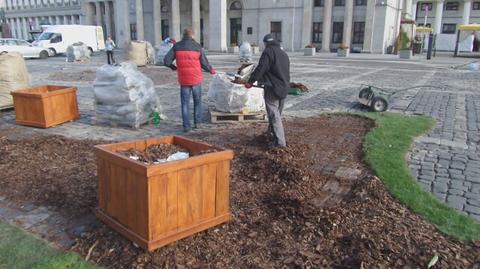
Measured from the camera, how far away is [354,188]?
4.87 metres

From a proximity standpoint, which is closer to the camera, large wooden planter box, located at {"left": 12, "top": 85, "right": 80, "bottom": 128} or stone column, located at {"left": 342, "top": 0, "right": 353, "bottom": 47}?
large wooden planter box, located at {"left": 12, "top": 85, "right": 80, "bottom": 128}

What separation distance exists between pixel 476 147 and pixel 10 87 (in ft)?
33.4

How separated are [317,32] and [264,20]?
637 cm

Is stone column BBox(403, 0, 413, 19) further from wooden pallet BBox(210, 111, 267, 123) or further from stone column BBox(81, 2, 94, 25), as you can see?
wooden pallet BBox(210, 111, 267, 123)

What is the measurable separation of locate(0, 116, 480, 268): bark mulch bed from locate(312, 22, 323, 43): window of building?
41.0 metres

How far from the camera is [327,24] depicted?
43.7 meters

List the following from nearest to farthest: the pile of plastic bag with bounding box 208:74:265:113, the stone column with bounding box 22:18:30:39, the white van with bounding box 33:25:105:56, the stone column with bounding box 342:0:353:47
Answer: the pile of plastic bag with bounding box 208:74:265:113 → the white van with bounding box 33:25:105:56 → the stone column with bounding box 342:0:353:47 → the stone column with bounding box 22:18:30:39

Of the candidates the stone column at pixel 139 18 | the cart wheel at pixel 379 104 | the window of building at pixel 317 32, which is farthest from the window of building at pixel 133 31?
the cart wheel at pixel 379 104

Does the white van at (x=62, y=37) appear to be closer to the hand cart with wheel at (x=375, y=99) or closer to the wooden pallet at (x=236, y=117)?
the wooden pallet at (x=236, y=117)

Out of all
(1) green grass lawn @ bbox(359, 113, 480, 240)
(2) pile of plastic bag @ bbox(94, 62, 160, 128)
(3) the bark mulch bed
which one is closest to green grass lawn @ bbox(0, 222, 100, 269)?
(3) the bark mulch bed

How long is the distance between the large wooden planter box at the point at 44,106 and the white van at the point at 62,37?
29.1 m

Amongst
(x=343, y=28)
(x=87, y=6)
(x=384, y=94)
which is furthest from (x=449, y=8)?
(x=384, y=94)

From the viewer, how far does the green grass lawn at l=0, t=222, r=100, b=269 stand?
321cm

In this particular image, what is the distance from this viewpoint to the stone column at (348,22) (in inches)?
1674
